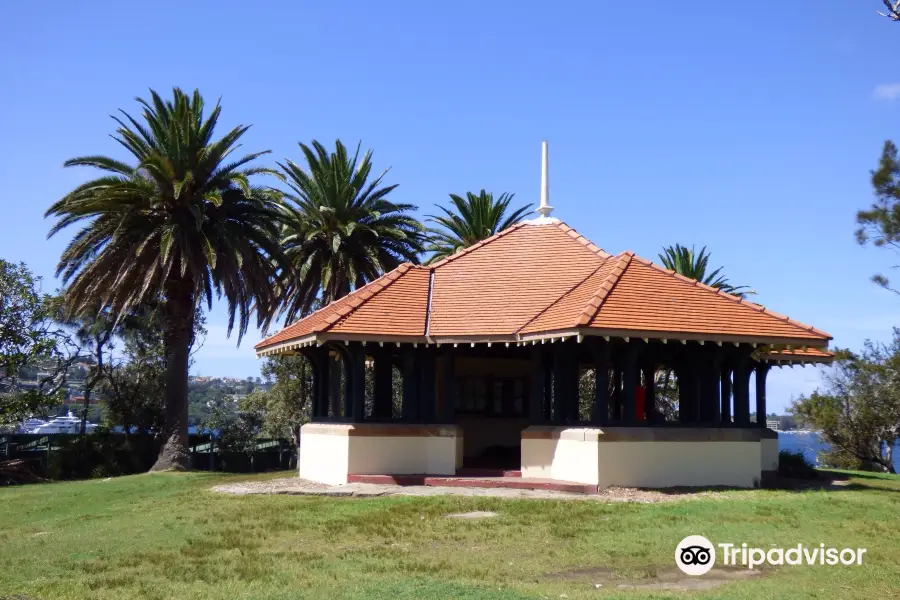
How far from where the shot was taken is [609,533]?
1437 cm

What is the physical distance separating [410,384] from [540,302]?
12.0 ft

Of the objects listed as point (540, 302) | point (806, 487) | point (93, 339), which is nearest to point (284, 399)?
point (93, 339)

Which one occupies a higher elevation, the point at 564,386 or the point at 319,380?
the point at 319,380

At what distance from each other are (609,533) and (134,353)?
112 feet

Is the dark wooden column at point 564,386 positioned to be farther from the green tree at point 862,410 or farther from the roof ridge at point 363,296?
the green tree at point 862,410

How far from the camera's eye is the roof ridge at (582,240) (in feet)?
82.7

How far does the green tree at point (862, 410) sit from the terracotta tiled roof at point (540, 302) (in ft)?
58.1

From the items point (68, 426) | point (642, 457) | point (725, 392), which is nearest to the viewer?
point (642, 457)

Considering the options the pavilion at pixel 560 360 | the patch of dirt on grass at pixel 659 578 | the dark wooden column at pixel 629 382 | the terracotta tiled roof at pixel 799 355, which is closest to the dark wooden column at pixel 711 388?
the pavilion at pixel 560 360

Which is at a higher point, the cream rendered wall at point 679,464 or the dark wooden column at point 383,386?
the dark wooden column at point 383,386

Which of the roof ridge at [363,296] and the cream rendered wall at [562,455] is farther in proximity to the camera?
the roof ridge at [363,296]

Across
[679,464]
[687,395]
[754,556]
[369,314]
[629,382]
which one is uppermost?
[369,314]

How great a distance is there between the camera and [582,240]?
26.2 metres

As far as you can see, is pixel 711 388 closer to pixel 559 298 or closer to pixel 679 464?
pixel 679 464
